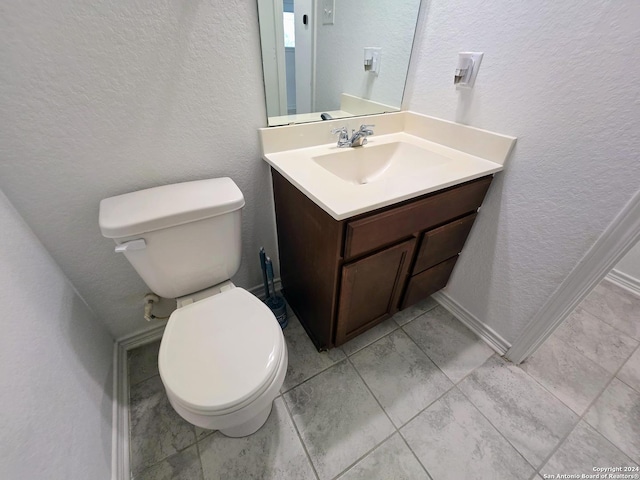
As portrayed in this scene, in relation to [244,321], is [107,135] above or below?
above

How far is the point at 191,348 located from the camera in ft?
2.54

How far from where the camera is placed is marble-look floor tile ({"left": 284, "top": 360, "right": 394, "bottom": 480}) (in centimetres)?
93

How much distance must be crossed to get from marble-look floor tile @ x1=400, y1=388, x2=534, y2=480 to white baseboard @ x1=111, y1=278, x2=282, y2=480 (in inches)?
37.7

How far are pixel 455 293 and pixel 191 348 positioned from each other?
4.15ft

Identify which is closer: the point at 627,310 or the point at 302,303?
the point at 302,303

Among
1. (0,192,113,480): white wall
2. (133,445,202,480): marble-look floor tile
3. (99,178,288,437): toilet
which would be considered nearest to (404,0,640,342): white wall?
(99,178,288,437): toilet

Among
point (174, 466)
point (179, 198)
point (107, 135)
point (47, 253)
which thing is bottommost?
point (174, 466)

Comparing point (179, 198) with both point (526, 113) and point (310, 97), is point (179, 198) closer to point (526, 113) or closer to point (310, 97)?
point (310, 97)

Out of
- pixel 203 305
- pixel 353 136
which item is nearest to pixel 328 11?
pixel 353 136

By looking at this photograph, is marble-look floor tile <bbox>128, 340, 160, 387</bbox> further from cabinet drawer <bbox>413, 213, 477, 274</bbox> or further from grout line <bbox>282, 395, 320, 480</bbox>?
cabinet drawer <bbox>413, 213, 477, 274</bbox>

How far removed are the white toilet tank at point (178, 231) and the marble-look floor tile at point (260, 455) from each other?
572 millimetres

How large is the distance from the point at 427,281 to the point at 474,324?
1.24ft

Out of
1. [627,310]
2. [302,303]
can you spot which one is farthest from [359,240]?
[627,310]

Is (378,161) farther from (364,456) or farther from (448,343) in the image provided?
(364,456)
